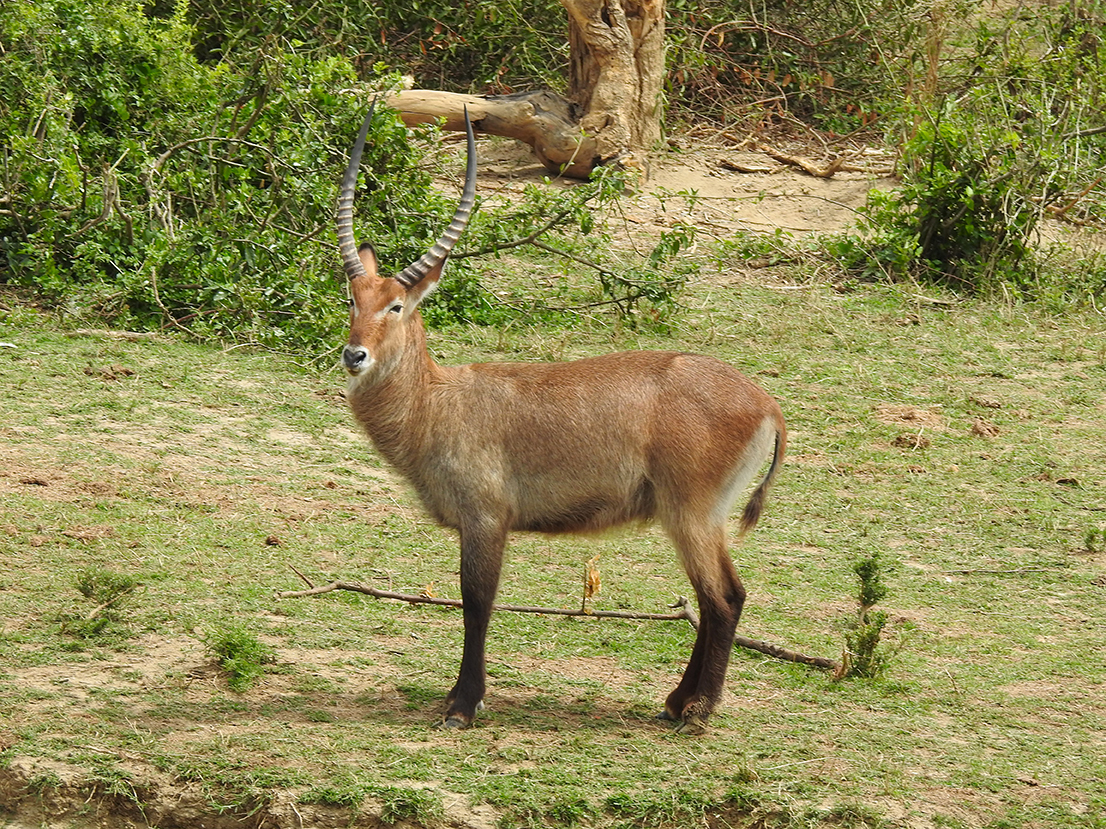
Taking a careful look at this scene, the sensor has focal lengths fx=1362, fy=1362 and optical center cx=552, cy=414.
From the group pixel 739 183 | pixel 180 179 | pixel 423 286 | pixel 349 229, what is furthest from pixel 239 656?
pixel 739 183

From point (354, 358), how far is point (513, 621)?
1384 millimetres

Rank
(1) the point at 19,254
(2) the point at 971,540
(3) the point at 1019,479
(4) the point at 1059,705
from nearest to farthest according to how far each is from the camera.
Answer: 1. (4) the point at 1059,705
2. (2) the point at 971,540
3. (3) the point at 1019,479
4. (1) the point at 19,254

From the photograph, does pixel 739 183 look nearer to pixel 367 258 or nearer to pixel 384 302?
pixel 367 258

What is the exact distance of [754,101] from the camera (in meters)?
12.5

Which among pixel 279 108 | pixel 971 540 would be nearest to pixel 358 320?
pixel 971 540

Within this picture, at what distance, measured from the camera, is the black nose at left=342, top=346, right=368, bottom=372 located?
4.25 m

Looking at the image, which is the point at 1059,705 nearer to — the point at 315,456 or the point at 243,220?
the point at 315,456

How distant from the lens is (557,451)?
4.37 meters

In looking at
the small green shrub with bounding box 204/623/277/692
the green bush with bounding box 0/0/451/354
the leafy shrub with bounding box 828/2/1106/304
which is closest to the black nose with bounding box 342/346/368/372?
the small green shrub with bounding box 204/623/277/692

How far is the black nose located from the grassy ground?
107 cm

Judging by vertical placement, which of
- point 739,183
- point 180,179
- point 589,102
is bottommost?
point 180,179

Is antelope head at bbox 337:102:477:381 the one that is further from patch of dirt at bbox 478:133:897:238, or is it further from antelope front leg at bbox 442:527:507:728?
patch of dirt at bbox 478:133:897:238

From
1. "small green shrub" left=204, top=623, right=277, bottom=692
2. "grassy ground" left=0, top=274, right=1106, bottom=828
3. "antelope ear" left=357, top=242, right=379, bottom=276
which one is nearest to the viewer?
"grassy ground" left=0, top=274, right=1106, bottom=828

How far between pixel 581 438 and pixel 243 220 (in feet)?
14.7
